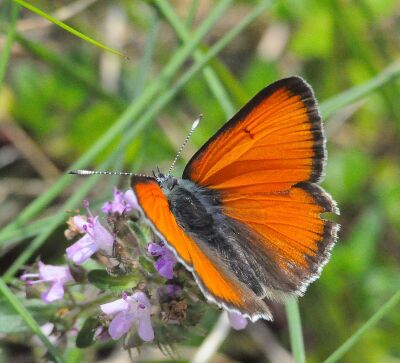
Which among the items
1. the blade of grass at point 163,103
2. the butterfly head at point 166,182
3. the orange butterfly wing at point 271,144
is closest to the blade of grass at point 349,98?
the blade of grass at point 163,103

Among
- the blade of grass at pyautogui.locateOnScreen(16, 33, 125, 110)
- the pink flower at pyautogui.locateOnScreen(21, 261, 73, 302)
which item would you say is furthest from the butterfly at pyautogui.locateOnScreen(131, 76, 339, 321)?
the blade of grass at pyautogui.locateOnScreen(16, 33, 125, 110)

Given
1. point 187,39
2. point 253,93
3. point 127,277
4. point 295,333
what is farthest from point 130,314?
point 253,93

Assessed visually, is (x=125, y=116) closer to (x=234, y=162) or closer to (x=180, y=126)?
(x=234, y=162)

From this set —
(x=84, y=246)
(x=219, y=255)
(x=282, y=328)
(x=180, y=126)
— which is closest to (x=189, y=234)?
(x=219, y=255)

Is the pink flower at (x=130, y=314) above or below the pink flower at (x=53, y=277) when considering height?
below

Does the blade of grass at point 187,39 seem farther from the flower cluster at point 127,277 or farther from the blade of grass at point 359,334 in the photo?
the blade of grass at point 359,334

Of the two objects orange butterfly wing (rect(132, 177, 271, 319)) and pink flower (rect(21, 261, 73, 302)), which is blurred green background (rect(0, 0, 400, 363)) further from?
orange butterfly wing (rect(132, 177, 271, 319))
